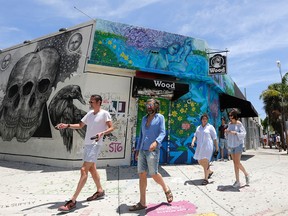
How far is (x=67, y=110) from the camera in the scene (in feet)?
28.3

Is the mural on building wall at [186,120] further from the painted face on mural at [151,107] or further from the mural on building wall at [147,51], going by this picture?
the painted face on mural at [151,107]

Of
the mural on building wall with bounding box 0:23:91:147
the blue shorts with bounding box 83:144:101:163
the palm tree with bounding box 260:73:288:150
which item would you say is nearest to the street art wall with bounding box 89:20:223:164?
the mural on building wall with bounding box 0:23:91:147

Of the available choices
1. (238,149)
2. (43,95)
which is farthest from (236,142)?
(43,95)

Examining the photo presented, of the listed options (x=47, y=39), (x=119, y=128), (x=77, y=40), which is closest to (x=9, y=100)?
(x=47, y=39)

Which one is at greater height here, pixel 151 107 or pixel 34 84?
pixel 34 84

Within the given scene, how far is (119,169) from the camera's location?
26.2ft

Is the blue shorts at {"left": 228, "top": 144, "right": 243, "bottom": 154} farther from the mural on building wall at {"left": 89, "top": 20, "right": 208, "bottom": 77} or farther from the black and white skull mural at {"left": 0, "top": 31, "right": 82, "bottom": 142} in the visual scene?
the black and white skull mural at {"left": 0, "top": 31, "right": 82, "bottom": 142}

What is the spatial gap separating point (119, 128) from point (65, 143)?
190 cm

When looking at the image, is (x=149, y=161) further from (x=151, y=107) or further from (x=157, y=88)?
(x=157, y=88)

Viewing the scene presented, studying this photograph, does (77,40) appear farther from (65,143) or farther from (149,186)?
(149,186)

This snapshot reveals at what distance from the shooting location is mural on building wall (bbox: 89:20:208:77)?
895 cm

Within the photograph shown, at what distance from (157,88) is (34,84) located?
16.7ft

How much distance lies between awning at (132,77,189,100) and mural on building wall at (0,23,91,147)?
2.08 meters

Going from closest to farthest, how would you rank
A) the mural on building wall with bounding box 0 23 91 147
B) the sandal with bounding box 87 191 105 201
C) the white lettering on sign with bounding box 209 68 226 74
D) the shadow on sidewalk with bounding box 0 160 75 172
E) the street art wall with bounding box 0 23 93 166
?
the sandal with bounding box 87 191 105 201, the shadow on sidewalk with bounding box 0 160 75 172, the street art wall with bounding box 0 23 93 166, the mural on building wall with bounding box 0 23 91 147, the white lettering on sign with bounding box 209 68 226 74
